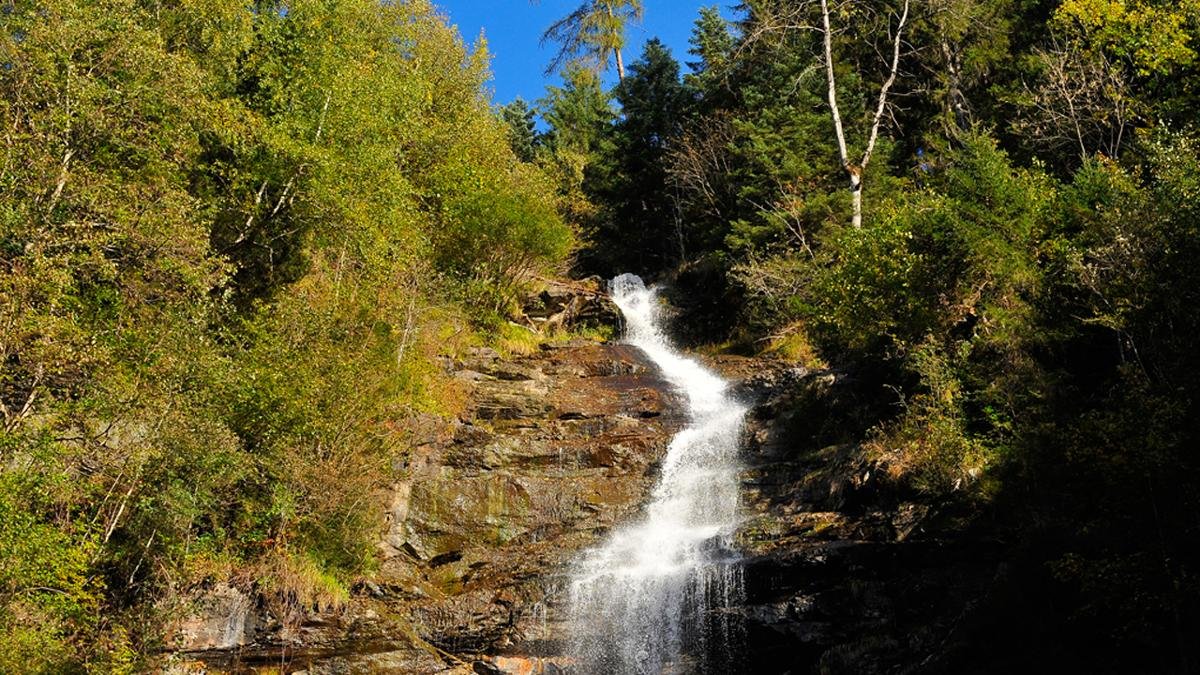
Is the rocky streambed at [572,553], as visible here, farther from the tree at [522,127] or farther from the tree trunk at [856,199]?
the tree at [522,127]

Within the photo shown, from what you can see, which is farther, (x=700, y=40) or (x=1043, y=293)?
(x=700, y=40)

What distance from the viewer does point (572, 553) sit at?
1591 centimetres

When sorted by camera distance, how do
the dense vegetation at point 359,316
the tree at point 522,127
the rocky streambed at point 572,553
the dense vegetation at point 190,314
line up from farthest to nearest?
1. the tree at point 522,127
2. the rocky streambed at point 572,553
3. the dense vegetation at point 190,314
4. the dense vegetation at point 359,316

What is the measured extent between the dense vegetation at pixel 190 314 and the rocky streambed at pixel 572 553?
847mm

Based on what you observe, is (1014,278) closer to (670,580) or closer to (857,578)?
(857,578)

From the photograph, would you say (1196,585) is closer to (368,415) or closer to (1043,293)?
(1043,293)

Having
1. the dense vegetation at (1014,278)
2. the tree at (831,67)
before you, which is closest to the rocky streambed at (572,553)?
the dense vegetation at (1014,278)

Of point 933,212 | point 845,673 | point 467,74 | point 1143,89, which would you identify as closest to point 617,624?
point 845,673

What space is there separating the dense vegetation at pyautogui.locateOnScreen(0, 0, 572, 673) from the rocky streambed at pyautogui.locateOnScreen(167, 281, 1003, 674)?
85cm

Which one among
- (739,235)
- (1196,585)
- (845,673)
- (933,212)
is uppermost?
(739,235)

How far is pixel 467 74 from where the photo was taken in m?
31.3

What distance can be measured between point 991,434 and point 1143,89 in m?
15.1

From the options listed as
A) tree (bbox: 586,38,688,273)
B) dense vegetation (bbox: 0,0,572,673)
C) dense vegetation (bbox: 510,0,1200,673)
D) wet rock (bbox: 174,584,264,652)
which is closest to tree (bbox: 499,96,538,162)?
tree (bbox: 586,38,688,273)

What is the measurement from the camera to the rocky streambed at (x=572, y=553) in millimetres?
12000
